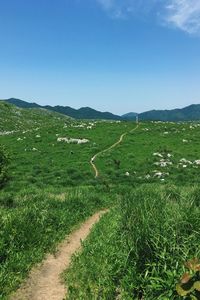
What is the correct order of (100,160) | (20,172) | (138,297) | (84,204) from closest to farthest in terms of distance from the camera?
(138,297) → (84,204) → (20,172) → (100,160)

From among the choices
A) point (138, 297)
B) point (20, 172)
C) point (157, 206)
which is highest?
point (157, 206)

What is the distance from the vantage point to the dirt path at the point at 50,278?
1377cm

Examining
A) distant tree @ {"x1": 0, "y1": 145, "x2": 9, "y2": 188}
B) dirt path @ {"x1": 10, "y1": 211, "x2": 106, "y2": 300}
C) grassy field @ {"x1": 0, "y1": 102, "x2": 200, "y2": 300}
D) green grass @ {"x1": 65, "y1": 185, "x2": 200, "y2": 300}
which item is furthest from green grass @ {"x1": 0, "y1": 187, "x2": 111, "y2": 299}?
distant tree @ {"x1": 0, "y1": 145, "x2": 9, "y2": 188}

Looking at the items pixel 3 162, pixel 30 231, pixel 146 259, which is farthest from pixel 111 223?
pixel 3 162

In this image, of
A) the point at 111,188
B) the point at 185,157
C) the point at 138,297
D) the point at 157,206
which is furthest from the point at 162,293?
the point at 185,157

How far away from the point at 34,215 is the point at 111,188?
54.5 ft

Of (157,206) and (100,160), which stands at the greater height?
(157,206)

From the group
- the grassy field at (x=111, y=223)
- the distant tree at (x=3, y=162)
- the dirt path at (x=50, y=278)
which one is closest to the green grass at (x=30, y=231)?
the grassy field at (x=111, y=223)

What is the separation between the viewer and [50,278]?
15383 millimetres

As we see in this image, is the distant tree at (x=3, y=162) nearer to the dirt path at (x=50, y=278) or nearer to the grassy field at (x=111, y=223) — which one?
the grassy field at (x=111, y=223)

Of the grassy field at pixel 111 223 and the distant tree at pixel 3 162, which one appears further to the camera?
the distant tree at pixel 3 162

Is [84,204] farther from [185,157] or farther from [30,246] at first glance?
[185,157]

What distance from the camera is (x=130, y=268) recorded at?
1245cm

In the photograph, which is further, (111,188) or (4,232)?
(111,188)
